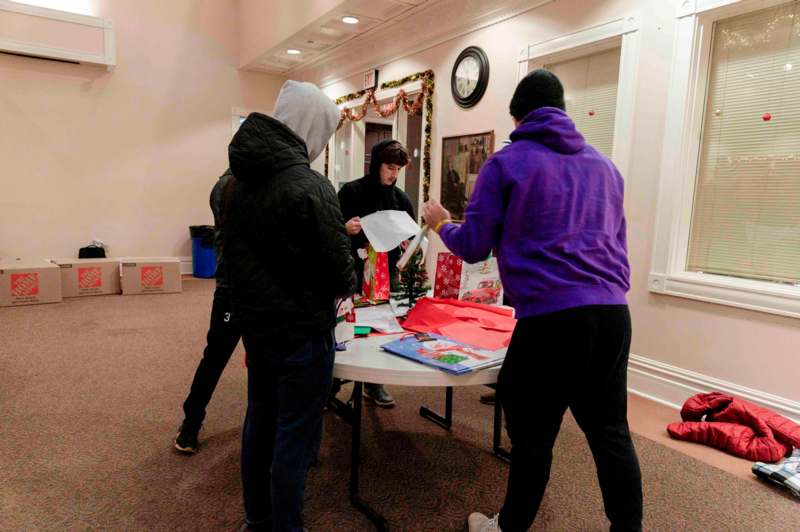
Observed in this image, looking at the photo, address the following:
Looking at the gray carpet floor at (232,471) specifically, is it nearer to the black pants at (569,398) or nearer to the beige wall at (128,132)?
the black pants at (569,398)

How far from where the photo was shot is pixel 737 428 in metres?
2.46

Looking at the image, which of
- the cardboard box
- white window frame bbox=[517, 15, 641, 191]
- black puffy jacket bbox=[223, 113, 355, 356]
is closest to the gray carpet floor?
black puffy jacket bbox=[223, 113, 355, 356]

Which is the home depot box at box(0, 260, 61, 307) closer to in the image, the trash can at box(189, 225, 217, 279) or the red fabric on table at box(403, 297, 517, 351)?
the trash can at box(189, 225, 217, 279)

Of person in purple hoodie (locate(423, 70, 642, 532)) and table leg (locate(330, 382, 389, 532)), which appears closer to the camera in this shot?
person in purple hoodie (locate(423, 70, 642, 532))

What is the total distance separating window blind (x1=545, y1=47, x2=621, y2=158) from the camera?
11.4ft

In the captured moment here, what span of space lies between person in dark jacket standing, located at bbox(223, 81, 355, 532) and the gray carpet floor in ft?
1.83

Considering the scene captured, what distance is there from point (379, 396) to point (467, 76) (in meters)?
2.90

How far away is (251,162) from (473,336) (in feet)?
3.12

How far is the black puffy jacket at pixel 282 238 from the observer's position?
4.39ft

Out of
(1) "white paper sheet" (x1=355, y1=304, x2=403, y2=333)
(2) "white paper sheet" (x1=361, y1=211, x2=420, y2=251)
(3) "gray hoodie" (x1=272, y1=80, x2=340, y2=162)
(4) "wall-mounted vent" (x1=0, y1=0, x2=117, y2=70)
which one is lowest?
(1) "white paper sheet" (x1=355, y1=304, x2=403, y2=333)

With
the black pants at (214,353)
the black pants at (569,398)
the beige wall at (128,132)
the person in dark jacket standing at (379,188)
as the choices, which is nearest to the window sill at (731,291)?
the person in dark jacket standing at (379,188)

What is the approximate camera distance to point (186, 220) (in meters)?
7.00

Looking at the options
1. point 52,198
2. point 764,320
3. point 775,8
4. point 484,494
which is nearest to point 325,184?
point 484,494

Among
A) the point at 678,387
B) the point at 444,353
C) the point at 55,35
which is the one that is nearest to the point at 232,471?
the point at 444,353
